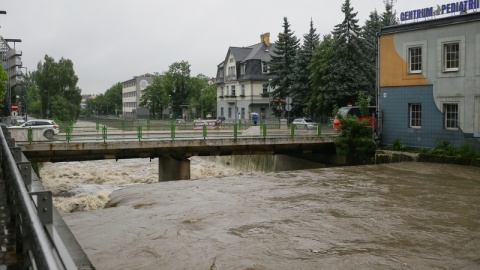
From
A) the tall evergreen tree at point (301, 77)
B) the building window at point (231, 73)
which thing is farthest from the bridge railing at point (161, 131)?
the building window at point (231, 73)

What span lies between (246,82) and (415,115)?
4264 centimetres

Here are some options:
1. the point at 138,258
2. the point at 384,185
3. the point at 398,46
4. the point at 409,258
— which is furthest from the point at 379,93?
the point at 138,258

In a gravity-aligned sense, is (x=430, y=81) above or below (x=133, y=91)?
below

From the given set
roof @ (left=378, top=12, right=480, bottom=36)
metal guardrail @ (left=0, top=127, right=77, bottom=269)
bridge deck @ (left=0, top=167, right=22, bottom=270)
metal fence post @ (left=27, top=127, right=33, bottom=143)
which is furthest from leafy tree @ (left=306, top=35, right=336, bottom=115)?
metal guardrail @ (left=0, top=127, right=77, bottom=269)

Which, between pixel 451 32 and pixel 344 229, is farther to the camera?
pixel 451 32

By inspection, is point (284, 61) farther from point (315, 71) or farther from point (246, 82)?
point (246, 82)

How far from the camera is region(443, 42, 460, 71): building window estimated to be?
2492cm

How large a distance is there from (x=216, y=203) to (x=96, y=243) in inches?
206

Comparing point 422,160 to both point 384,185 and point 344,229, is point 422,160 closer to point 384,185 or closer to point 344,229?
point 384,185

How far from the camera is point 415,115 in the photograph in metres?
27.4

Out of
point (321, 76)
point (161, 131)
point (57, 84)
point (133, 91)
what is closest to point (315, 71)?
point (321, 76)

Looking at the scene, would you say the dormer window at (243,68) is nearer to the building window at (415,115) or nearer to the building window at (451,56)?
the building window at (415,115)

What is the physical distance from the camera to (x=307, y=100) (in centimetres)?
4662

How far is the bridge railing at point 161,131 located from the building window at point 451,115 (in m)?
7.07
